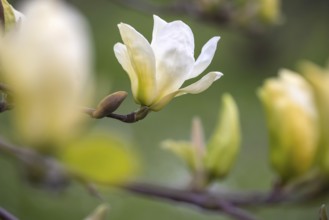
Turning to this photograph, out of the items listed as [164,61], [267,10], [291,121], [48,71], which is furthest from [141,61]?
[267,10]

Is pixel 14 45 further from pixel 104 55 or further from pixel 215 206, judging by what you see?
pixel 104 55

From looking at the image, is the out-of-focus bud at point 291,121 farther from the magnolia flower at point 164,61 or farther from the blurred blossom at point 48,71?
the blurred blossom at point 48,71

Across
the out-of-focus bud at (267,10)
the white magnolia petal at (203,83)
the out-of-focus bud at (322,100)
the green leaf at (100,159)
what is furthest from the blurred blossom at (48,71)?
the out-of-focus bud at (267,10)

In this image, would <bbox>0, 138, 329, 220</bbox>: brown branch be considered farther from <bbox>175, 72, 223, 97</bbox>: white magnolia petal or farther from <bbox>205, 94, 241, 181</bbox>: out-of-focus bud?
<bbox>175, 72, 223, 97</bbox>: white magnolia petal

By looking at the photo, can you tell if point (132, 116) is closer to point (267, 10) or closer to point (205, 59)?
point (205, 59)

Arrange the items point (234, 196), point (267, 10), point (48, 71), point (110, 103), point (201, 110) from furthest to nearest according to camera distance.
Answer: point (201, 110) → point (267, 10) → point (234, 196) → point (110, 103) → point (48, 71)

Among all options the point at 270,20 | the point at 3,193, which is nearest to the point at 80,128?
the point at 270,20
